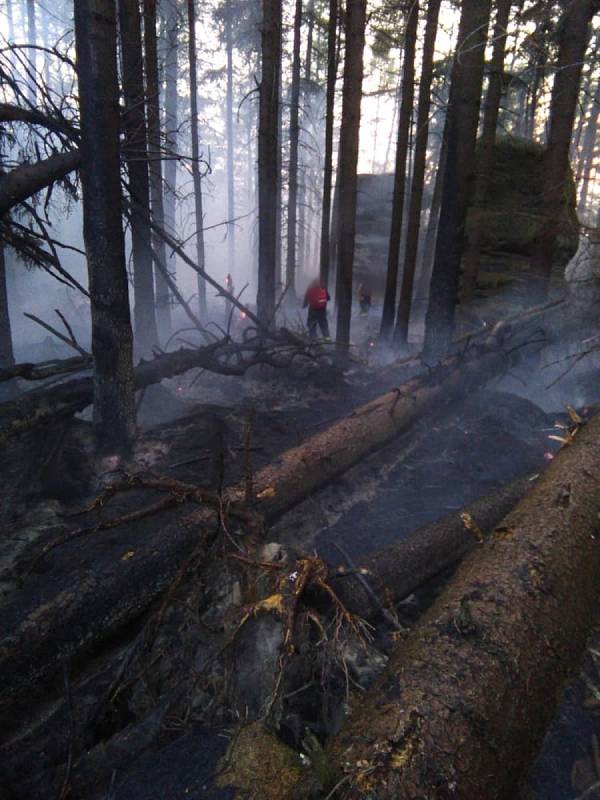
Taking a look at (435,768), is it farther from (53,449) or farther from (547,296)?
(547,296)

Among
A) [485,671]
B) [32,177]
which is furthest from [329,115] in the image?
[485,671]

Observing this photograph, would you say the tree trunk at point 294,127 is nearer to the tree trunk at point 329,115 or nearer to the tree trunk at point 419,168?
the tree trunk at point 329,115

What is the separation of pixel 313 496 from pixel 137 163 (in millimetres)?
7231

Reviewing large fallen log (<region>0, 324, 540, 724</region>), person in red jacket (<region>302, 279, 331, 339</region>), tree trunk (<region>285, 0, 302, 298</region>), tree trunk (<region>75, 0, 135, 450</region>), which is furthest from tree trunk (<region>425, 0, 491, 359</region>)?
tree trunk (<region>285, 0, 302, 298</region>)

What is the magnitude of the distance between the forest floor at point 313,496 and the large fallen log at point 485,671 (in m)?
0.62

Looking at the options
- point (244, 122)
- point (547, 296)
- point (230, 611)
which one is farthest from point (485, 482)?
point (244, 122)

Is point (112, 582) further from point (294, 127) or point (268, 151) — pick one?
point (294, 127)

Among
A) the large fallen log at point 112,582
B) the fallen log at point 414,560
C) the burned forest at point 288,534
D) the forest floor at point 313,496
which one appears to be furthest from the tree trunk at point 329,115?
the fallen log at point 414,560

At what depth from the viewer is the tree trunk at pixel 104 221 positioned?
14.8 ft

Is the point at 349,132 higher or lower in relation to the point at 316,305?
higher

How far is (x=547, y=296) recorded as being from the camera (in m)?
11.3

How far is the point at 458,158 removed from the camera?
24.6ft

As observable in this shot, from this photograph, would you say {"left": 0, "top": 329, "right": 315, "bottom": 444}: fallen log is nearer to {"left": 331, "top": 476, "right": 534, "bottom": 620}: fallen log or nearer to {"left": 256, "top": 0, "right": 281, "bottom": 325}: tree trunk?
{"left": 256, "top": 0, "right": 281, "bottom": 325}: tree trunk

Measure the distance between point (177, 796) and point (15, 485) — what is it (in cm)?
369
